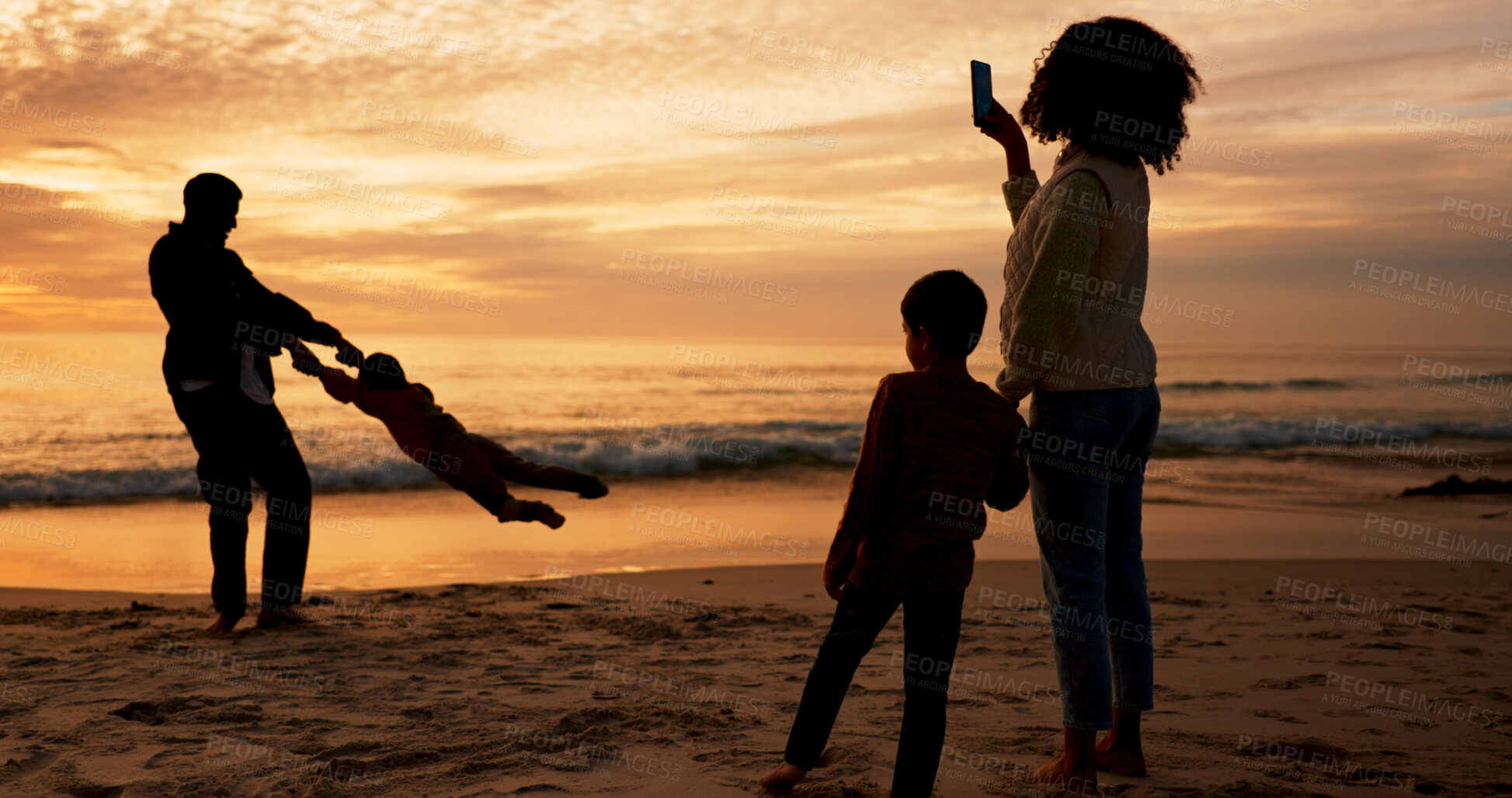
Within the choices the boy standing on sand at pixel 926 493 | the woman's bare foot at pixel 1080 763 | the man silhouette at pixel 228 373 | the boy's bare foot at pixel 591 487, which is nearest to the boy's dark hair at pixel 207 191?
the man silhouette at pixel 228 373

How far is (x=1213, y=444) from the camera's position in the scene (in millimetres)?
17750

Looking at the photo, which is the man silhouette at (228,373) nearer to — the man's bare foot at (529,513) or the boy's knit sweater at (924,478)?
the man's bare foot at (529,513)

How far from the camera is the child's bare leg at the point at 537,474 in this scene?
161 inches

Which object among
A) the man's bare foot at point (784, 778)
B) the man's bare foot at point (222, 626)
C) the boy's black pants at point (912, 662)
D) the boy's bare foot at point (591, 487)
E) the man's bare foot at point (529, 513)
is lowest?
the man's bare foot at point (222, 626)

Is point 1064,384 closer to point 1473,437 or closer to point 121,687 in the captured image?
point 121,687

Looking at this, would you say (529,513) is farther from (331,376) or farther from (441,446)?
(331,376)

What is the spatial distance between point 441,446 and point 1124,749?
2893 millimetres

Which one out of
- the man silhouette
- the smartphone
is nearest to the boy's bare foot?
the man silhouette

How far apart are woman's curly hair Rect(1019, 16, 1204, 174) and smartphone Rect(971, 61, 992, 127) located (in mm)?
158

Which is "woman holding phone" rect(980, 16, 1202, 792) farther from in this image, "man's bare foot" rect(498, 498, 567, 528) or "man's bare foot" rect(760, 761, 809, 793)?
"man's bare foot" rect(498, 498, 567, 528)

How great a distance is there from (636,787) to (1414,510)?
34.1ft

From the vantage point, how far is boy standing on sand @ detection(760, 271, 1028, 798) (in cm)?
242

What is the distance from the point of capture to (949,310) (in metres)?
2.43

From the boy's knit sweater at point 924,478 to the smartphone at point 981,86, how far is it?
2.74ft
